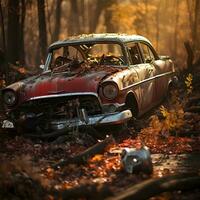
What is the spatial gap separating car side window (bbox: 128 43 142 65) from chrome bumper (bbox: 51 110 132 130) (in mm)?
2186

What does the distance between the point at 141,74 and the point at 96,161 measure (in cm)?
345

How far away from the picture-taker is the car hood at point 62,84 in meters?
8.88

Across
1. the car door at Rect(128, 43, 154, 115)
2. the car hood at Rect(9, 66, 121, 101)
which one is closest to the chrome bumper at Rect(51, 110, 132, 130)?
the car hood at Rect(9, 66, 121, 101)

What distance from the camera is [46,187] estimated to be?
5.50m

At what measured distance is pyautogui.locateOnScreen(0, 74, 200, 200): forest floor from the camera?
5.44 m

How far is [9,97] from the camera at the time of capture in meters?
9.27

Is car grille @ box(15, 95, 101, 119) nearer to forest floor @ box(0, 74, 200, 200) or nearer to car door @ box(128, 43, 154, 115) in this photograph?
forest floor @ box(0, 74, 200, 200)

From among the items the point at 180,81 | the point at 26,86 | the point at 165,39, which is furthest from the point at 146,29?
the point at 26,86

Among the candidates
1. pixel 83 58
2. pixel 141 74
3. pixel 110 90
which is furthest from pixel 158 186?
pixel 83 58

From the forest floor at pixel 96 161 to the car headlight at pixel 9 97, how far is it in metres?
0.60

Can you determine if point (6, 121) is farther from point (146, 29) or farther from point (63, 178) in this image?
point (146, 29)

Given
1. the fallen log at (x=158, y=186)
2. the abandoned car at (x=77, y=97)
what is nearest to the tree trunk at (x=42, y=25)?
the abandoned car at (x=77, y=97)

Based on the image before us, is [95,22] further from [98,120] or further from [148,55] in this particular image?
[98,120]

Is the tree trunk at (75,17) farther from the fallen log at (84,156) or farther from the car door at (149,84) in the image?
the fallen log at (84,156)
